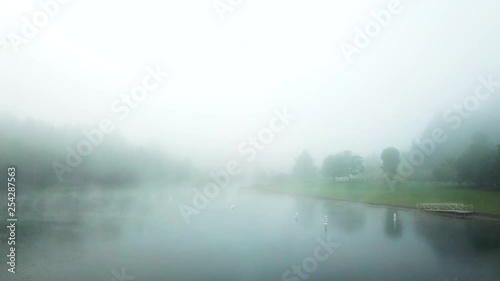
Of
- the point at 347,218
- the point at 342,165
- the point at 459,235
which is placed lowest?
the point at 459,235

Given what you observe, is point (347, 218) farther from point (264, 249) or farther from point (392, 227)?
point (264, 249)

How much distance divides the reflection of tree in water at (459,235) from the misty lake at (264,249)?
52mm

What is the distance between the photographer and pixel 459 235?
21.3 meters

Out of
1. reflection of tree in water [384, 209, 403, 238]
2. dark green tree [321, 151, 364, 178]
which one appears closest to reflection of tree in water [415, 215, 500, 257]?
reflection of tree in water [384, 209, 403, 238]

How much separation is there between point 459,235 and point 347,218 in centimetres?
985

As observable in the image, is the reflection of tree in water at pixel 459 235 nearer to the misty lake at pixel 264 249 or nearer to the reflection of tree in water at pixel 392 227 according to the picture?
the misty lake at pixel 264 249

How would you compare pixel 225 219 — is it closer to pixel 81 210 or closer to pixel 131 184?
pixel 81 210

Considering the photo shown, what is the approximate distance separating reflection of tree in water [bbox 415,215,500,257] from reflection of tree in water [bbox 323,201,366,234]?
14.5 feet

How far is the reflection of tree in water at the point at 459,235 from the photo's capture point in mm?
18391

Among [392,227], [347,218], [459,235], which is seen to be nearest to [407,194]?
[347,218]

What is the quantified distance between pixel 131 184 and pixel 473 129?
57114mm

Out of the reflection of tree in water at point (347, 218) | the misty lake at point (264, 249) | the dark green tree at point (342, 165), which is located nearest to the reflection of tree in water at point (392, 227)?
the misty lake at point (264, 249)

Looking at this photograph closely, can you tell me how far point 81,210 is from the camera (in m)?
38.6

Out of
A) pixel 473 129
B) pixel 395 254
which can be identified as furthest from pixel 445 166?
pixel 395 254
